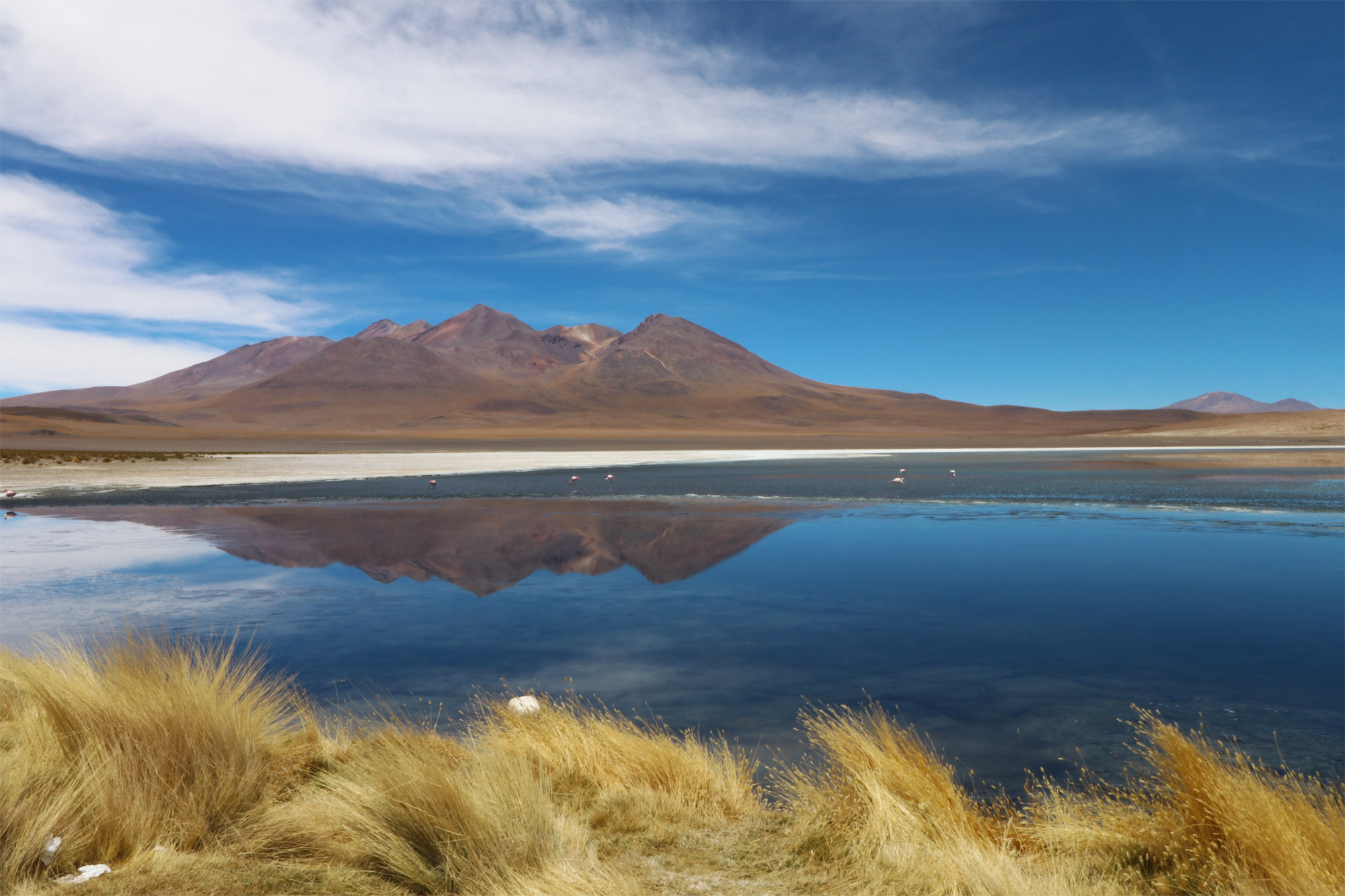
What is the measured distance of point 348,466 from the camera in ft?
153

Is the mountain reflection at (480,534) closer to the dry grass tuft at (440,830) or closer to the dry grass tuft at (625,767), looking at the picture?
the dry grass tuft at (625,767)

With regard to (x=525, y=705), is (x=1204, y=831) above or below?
above

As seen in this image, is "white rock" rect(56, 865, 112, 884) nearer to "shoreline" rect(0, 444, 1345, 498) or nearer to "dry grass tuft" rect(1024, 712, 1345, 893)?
"dry grass tuft" rect(1024, 712, 1345, 893)

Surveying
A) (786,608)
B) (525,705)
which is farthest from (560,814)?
(786,608)

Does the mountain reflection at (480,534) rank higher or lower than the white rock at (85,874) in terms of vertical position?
higher

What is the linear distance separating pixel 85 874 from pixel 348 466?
45601mm

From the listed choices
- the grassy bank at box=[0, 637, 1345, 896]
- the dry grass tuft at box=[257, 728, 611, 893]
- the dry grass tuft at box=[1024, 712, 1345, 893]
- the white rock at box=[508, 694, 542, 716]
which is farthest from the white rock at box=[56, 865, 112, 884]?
the dry grass tuft at box=[1024, 712, 1345, 893]

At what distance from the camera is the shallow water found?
6426mm

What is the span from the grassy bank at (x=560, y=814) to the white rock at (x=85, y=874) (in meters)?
0.06

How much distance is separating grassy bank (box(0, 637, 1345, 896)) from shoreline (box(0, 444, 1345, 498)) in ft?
92.5

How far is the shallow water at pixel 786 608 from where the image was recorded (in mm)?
6426

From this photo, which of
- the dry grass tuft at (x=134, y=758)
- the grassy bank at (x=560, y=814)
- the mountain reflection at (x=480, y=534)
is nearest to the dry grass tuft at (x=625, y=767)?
the grassy bank at (x=560, y=814)

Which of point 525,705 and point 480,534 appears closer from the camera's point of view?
point 525,705

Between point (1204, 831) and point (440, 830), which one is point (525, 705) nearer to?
point (440, 830)
